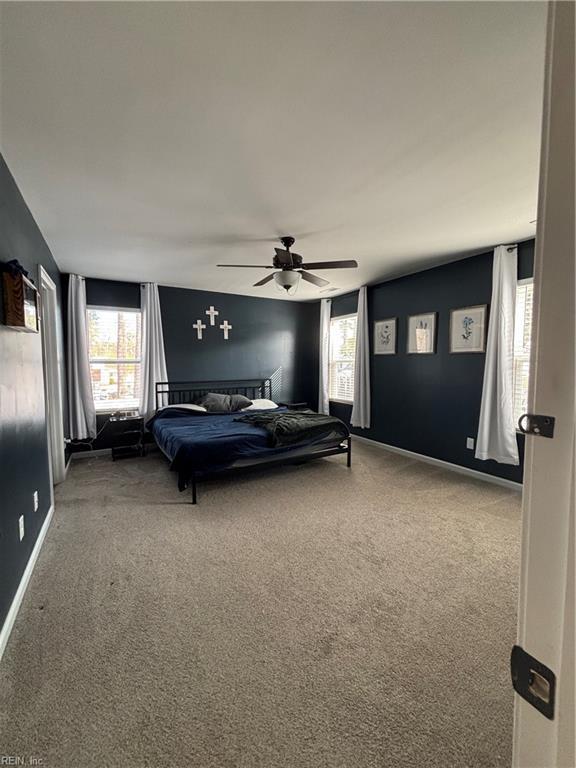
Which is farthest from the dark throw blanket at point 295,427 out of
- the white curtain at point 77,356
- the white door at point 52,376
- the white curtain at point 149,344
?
the white curtain at point 77,356

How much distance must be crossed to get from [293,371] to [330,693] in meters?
5.35

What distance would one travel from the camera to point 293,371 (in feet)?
21.3

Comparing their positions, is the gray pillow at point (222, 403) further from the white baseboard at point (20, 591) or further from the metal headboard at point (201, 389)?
the white baseboard at point (20, 591)

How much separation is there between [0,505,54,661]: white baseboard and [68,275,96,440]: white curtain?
78.6 inches

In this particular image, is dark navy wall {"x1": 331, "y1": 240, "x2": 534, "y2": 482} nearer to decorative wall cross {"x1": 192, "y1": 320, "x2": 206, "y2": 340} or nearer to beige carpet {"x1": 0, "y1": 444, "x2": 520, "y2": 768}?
beige carpet {"x1": 0, "y1": 444, "x2": 520, "y2": 768}

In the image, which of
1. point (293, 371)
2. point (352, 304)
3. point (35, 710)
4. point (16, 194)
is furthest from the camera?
point (293, 371)

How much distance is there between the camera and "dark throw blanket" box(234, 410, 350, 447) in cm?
355

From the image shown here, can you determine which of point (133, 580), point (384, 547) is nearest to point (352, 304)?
point (384, 547)

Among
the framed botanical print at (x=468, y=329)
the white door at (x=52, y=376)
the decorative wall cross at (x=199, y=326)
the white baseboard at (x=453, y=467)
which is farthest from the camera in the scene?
the decorative wall cross at (x=199, y=326)

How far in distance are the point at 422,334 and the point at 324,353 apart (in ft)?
6.72

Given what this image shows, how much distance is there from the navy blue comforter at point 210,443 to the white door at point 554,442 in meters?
2.85

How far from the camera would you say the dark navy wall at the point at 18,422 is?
1721 millimetres

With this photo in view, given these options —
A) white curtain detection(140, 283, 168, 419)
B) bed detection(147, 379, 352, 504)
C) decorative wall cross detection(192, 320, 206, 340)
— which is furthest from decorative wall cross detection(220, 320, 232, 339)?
bed detection(147, 379, 352, 504)

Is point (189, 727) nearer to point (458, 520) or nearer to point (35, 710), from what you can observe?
point (35, 710)
